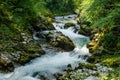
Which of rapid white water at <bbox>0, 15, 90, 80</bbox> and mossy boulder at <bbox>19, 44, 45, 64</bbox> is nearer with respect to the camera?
rapid white water at <bbox>0, 15, 90, 80</bbox>

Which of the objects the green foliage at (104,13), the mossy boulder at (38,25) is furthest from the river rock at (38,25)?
the green foliage at (104,13)

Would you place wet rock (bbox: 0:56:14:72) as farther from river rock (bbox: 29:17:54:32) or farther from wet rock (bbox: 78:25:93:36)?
wet rock (bbox: 78:25:93:36)

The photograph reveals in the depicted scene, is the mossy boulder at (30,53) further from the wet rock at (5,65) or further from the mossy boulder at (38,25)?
the mossy boulder at (38,25)

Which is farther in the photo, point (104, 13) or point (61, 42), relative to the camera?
point (61, 42)

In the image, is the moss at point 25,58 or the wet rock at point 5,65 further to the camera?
the moss at point 25,58

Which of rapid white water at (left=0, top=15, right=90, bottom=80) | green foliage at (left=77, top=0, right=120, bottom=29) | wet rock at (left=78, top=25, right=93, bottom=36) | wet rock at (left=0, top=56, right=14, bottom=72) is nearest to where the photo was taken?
rapid white water at (left=0, top=15, right=90, bottom=80)

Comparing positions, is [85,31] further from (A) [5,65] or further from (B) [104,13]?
(A) [5,65]

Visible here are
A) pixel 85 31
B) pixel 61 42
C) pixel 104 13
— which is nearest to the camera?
pixel 104 13

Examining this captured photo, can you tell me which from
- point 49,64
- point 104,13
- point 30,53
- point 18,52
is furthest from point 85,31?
point 18,52

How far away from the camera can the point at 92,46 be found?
61.9 ft

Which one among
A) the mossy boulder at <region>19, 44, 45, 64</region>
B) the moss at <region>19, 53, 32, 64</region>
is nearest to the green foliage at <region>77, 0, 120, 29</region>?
the mossy boulder at <region>19, 44, 45, 64</region>

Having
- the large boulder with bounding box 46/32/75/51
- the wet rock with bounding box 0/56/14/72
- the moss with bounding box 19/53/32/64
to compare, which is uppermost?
the large boulder with bounding box 46/32/75/51

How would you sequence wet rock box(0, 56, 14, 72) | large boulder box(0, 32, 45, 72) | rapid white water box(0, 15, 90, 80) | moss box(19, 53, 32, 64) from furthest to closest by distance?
moss box(19, 53, 32, 64), large boulder box(0, 32, 45, 72), wet rock box(0, 56, 14, 72), rapid white water box(0, 15, 90, 80)

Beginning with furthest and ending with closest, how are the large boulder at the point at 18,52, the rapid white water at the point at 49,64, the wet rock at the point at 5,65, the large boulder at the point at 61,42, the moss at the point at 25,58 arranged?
the large boulder at the point at 61,42
the moss at the point at 25,58
the large boulder at the point at 18,52
the wet rock at the point at 5,65
the rapid white water at the point at 49,64
